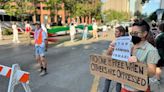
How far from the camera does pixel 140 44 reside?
12.1ft

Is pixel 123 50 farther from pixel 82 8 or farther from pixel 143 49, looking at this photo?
pixel 82 8

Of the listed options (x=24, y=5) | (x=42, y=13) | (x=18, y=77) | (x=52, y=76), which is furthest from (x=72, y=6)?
(x=18, y=77)

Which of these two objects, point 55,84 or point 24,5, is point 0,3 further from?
point 55,84

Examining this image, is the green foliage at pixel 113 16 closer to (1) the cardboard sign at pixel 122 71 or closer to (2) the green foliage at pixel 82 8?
(2) the green foliage at pixel 82 8

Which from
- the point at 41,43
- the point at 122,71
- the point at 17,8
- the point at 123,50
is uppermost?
the point at 17,8

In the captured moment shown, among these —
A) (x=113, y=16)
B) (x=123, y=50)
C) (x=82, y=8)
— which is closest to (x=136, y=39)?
(x=123, y=50)

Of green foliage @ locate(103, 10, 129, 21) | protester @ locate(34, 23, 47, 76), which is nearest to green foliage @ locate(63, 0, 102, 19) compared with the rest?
protester @ locate(34, 23, 47, 76)

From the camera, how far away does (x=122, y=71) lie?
4059mm

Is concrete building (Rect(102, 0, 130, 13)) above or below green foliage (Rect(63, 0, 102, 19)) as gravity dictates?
above

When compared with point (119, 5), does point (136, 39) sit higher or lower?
lower

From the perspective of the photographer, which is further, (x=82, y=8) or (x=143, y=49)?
(x=82, y=8)

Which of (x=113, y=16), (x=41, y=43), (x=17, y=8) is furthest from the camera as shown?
(x=113, y=16)

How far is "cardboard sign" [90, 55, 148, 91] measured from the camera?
12.1ft

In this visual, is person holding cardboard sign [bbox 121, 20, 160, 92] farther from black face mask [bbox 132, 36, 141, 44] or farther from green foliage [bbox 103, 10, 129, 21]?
green foliage [bbox 103, 10, 129, 21]
